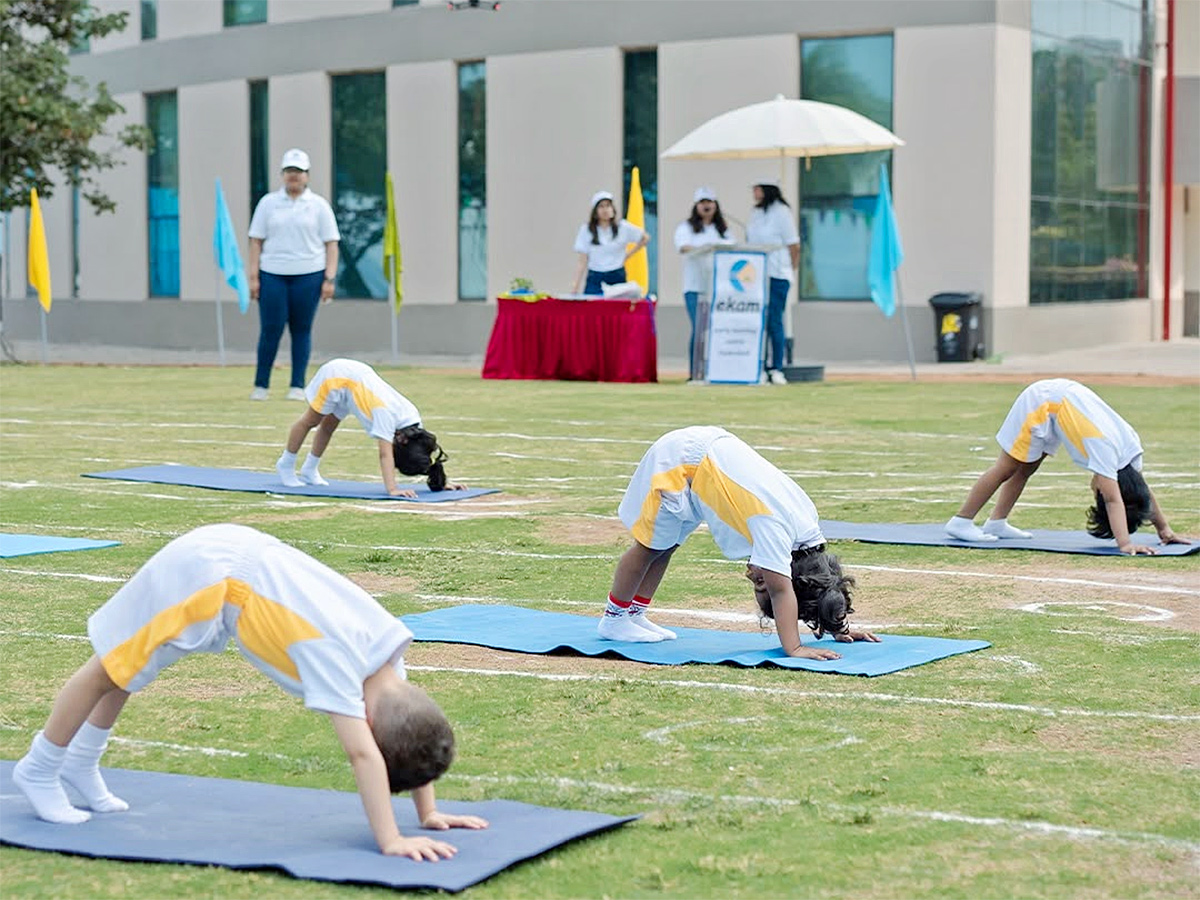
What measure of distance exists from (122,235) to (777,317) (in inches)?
725

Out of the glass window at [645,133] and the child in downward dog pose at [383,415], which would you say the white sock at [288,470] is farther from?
the glass window at [645,133]

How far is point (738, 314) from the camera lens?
23.6 metres

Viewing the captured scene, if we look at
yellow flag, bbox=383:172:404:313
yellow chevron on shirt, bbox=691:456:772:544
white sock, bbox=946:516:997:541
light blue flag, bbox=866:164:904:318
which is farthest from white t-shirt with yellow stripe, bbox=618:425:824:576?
yellow flag, bbox=383:172:404:313

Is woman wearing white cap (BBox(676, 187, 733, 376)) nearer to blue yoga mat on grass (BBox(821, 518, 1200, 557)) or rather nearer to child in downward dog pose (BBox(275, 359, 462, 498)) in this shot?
child in downward dog pose (BBox(275, 359, 462, 498))

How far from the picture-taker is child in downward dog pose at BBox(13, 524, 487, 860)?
16.1 ft

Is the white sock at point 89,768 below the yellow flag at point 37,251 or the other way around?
below

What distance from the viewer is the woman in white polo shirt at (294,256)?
1980cm

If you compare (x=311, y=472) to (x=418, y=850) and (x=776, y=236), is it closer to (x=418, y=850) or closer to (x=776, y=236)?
(x=418, y=850)

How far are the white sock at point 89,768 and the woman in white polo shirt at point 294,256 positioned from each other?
Answer: 46.9 feet

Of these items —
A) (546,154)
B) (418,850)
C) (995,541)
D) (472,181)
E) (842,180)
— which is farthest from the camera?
(472,181)

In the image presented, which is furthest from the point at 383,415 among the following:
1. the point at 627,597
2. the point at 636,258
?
the point at 636,258

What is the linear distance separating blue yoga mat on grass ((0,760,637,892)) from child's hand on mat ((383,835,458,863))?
0.09 ft

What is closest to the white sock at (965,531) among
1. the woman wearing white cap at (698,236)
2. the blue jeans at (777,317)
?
the woman wearing white cap at (698,236)

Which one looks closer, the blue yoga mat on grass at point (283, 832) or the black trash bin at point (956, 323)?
the blue yoga mat on grass at point (283, 832)
